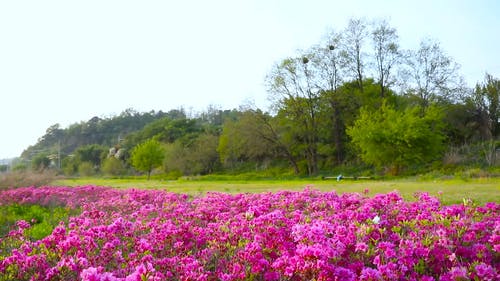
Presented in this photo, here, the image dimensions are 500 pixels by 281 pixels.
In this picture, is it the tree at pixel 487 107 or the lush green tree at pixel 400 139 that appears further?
the tree at pixel 487 107

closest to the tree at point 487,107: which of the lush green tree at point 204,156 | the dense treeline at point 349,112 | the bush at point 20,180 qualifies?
the dense treeline at point 349,112

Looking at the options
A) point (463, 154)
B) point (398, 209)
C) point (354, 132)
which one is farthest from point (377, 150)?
point (398, 209)

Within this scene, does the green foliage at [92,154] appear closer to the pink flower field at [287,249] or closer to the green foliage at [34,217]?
the green foliage at [34,217]

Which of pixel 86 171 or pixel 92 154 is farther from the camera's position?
pixel 92 154

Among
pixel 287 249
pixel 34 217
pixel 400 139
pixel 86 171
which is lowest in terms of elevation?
pixel 34 217

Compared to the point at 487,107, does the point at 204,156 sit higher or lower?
lower

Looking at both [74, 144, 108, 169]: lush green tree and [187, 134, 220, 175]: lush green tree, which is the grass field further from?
[74, 144, 108, 169]: lush green tree

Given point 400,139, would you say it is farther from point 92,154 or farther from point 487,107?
point 92,154

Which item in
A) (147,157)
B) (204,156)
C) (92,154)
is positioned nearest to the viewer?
(147,157)

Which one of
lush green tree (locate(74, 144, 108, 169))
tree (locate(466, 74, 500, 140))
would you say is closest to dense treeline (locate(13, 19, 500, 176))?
tree (locate(466, 74, 500, 140))

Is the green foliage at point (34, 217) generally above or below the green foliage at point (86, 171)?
below

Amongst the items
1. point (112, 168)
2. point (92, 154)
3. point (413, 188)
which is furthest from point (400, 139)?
point (92, 154)

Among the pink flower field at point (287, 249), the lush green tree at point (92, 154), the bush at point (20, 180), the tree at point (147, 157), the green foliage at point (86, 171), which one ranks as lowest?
the pink flower field at point (287, 249)

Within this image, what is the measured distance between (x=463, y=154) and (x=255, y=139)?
1908cm
